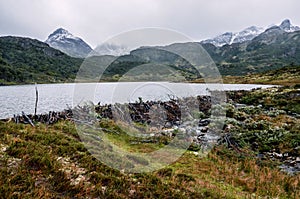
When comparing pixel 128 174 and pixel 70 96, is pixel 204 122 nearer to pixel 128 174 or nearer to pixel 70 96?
pixel 128 174

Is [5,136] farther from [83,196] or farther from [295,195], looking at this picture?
[295,195]

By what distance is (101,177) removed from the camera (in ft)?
32.7

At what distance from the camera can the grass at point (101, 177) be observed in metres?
8.60

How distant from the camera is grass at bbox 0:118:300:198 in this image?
28.2 ft

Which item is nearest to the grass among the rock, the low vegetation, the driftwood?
the low vegetation

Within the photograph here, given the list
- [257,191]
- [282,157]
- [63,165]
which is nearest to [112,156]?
[63,165]

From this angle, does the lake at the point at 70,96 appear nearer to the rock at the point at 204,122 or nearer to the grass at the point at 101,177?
the rock at the point at 204,122

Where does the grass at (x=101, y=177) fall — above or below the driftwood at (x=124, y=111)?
below

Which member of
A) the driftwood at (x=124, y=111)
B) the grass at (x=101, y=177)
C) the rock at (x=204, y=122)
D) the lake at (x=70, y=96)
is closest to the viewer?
the grass at (x=101, y=177)

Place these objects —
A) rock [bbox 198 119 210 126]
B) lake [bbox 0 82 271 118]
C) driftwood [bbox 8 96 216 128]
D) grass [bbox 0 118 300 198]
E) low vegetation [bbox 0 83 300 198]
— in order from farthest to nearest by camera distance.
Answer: lake [bbox 0 82 271 118] → rock [bbox 198 119 210 126] → driftwood [bbox 8 96 216 128] → low vegetation [bbox 0 83 300 198] → grass [bbox 0 118 300 198]

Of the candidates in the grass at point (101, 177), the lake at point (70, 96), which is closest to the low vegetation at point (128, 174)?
the grass at point (101, 177)

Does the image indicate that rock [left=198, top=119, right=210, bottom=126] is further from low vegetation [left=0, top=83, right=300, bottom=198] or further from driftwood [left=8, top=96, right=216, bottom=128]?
low vegetation [left=0, top=83, right=300, bottom=198]

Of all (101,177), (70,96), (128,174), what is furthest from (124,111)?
(70,96)

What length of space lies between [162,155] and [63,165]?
6.91m
